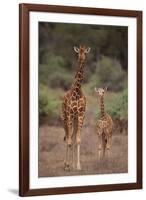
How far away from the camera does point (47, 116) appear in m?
1.97

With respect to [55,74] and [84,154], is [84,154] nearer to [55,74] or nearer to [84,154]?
[84,154]

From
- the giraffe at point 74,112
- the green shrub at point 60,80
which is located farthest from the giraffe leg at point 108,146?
the green shrub at point 60,80

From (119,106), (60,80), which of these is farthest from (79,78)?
(119,106)

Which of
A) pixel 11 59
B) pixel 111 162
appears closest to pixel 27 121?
pixel 11 59

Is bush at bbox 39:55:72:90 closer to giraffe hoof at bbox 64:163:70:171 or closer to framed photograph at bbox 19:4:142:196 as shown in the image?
framed photograph at bbox 19:4:142:196

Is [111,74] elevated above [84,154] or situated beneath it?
elevated above

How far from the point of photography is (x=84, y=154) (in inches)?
79.7

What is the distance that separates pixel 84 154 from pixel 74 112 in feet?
0.43

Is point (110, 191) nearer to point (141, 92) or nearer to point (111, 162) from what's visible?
point (111, 162)

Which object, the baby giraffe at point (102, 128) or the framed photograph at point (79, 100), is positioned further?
the baby giraffe at point (102, 128)

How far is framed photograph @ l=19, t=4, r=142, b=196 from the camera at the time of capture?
1.94m

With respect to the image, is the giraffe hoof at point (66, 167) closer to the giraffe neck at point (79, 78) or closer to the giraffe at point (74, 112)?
the giraffe at point (74, 112)

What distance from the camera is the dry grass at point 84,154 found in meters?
1.97

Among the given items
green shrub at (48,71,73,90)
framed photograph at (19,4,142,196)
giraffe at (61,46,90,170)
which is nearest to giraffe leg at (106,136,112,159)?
framed photograph at (19,4,142,196)
